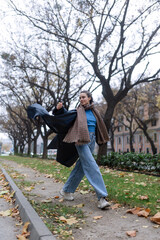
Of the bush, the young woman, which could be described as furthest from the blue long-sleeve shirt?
the bush

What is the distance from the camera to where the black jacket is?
13.0 ft

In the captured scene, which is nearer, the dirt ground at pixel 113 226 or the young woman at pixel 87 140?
the dirt ground at pixel 113 226

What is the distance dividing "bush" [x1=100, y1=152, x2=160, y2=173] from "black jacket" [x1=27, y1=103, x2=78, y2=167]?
18.7 feet

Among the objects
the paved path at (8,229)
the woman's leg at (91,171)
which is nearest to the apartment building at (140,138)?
the woman's leg at (91,171)

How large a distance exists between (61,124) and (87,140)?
0.57 metres

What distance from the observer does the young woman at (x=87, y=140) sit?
3660 mm

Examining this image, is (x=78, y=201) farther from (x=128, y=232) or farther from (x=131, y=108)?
(x=131, y=108)

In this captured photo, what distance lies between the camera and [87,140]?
143 inches

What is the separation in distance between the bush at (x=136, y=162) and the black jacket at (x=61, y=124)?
5.71 m

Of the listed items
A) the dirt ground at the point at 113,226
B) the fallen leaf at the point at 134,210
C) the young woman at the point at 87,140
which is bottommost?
the dirt ground at the point at 113,226

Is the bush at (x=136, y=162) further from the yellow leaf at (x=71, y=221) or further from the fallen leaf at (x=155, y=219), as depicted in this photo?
the yellow leaf at (x=71, y=221)

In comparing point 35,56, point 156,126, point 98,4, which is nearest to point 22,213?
point 98,4

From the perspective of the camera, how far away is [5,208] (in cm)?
417

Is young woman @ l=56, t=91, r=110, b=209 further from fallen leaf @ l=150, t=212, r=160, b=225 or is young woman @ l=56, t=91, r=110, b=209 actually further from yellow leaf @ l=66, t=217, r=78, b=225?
fallen leaf @ l=150, t=212, r=160, b=225
